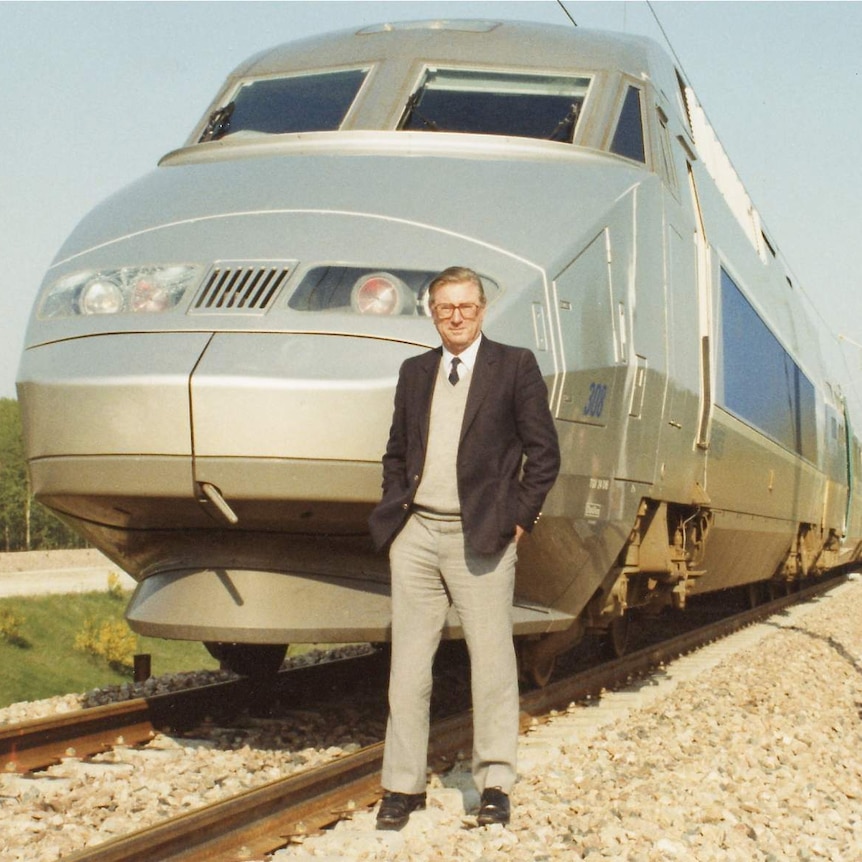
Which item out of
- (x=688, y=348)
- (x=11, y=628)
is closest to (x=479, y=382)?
(x=688, y=348)

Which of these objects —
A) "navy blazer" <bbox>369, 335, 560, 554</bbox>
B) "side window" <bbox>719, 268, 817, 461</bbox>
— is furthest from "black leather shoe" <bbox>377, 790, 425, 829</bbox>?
"side window" <bbox>719, 268, 817, 461</bbox>

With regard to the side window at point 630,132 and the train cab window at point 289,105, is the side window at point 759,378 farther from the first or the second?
the train cab window at point 289,105

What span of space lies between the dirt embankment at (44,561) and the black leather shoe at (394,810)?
42405mm

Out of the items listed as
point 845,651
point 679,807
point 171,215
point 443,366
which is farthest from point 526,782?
point 845,651

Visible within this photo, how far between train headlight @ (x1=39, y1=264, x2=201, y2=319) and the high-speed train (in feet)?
0.04

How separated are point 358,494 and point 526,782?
122 centimetres

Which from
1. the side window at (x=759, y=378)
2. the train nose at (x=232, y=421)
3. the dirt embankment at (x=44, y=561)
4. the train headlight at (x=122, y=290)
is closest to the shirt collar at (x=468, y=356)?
the train nose at (x=232, y=421)

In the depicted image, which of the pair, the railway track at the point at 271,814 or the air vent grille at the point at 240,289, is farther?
the air vent grille at the point at 240,289

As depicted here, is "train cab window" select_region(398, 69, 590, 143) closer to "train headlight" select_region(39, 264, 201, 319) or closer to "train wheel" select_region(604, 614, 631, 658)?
"train headlight" select_region(39, 264, 201, 319)

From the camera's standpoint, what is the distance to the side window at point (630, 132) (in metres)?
6.06

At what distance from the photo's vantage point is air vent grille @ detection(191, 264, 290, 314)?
451 centimetres

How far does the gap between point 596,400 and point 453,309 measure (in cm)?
141

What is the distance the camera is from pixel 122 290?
15.6 feet

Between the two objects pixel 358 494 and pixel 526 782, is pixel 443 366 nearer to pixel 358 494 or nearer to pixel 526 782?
pixel 358 494
